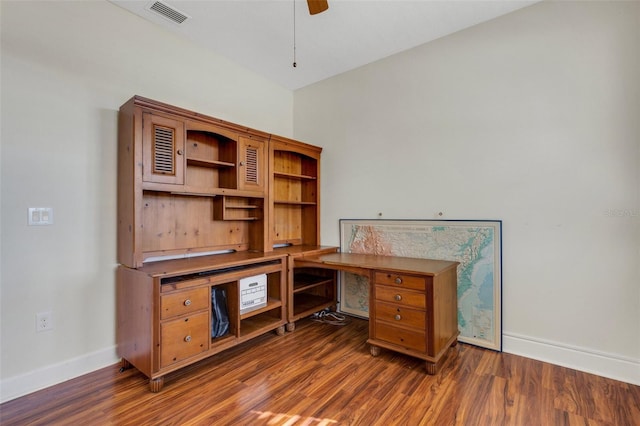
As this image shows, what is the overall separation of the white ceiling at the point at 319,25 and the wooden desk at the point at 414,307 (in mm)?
2022

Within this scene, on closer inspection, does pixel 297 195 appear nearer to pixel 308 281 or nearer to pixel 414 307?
pixel 308 281

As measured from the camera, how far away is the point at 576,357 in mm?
2146

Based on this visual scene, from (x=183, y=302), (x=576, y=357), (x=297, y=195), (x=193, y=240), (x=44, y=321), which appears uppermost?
(x=297, y=195)

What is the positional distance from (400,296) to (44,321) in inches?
95.8

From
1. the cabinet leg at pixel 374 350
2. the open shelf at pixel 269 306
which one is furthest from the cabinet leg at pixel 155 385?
the cabinet leg at pixel 374 350

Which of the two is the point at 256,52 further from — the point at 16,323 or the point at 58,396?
the point at 58,396

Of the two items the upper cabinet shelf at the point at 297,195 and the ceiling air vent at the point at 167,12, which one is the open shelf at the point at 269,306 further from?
the ceiling air vent at the point at 167,12

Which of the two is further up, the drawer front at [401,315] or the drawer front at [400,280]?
the drawer front at [400,280]

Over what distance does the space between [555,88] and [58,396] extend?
3.97m

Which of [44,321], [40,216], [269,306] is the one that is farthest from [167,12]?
[269,306]

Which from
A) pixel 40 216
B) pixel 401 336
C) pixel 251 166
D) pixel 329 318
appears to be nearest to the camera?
pixel 40 216

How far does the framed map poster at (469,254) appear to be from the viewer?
8.06 feet

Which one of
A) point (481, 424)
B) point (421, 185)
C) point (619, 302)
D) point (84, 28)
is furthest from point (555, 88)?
point (84, 28)

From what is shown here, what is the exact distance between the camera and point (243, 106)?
10.7 ft
